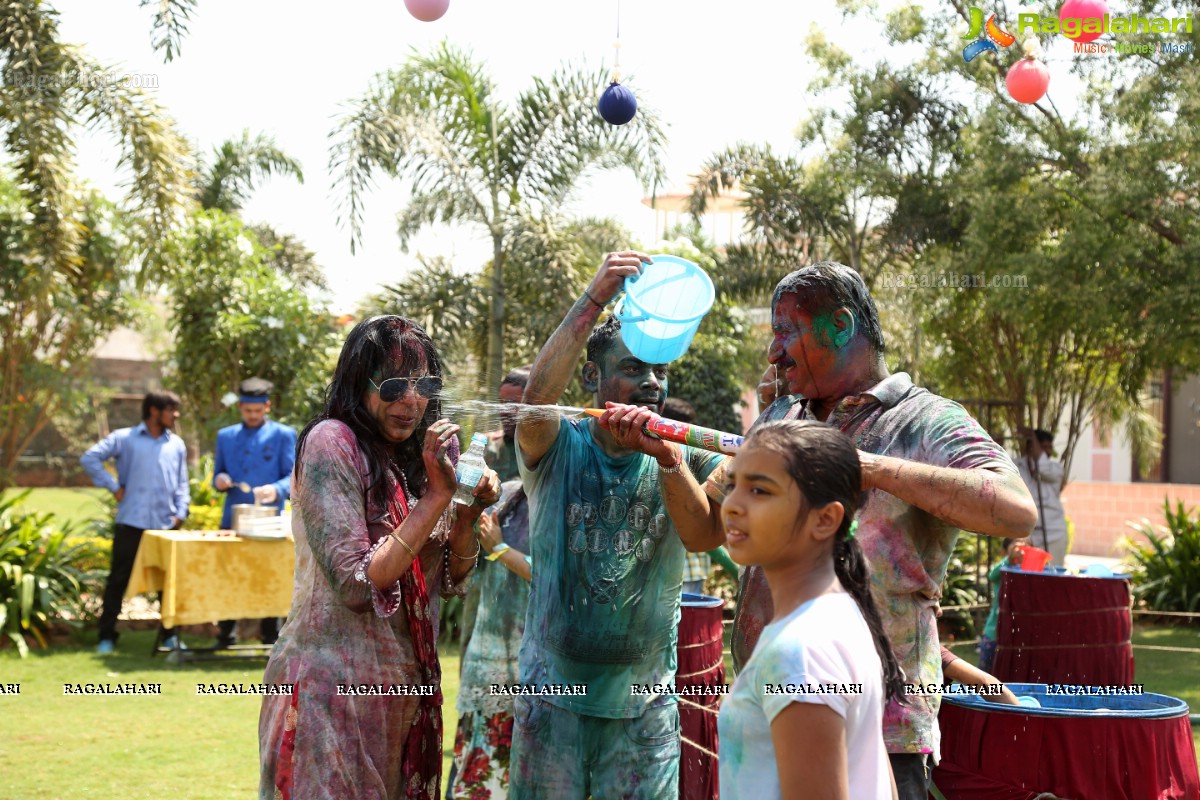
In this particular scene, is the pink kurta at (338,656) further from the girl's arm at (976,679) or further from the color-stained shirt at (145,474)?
the color-stained shirt at (145,474)

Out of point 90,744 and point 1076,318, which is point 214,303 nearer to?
point 90,744

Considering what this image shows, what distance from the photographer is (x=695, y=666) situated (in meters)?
4.46

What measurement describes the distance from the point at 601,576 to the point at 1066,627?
11.6 feet

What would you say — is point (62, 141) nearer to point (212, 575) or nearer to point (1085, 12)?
point (212, 575)

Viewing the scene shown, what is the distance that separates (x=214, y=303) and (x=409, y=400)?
11.9 meters

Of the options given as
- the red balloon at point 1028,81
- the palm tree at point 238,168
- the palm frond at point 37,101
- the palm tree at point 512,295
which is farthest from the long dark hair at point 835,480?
the palm tree at point 238,168

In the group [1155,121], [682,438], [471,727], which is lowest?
[471,727]

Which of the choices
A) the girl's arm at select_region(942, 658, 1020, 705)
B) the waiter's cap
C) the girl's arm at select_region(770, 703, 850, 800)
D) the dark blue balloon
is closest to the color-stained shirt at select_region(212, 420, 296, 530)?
the waiter's cap

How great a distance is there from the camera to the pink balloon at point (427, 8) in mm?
5070

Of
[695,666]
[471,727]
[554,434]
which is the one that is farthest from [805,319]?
[471,727]

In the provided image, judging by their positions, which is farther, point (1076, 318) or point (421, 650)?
point (1076, 318)

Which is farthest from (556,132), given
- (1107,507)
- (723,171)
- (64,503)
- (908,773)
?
(64,503)

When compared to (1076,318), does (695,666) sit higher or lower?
lower

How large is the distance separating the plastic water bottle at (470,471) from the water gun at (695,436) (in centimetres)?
45
